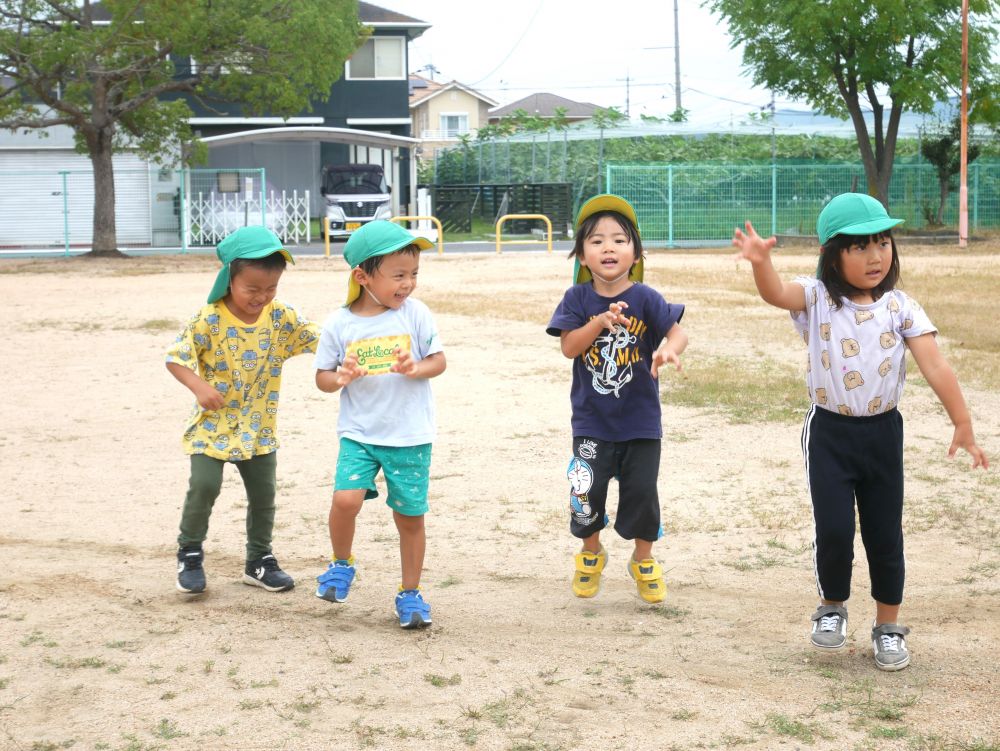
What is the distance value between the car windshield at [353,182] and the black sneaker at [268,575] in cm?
2803

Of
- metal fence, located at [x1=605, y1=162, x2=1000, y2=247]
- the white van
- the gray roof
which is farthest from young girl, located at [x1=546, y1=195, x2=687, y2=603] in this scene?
the gray roof

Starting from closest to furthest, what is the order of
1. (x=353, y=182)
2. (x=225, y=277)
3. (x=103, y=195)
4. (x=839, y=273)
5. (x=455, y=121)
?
(x=839, y=273) → (x=225, y=277) → (x=103, y=195) → (x=353, y=182) → (x=455, y=121)

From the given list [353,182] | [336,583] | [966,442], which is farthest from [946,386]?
[353,182]

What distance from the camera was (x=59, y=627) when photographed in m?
4.27

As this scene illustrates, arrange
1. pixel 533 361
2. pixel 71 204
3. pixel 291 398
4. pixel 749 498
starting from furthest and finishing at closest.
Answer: pixel 71 204
pixel 533 361
pixel 291 398
pixel 749 498

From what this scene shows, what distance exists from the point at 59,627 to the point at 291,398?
5065 mm

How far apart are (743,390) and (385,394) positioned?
5393 millimetres

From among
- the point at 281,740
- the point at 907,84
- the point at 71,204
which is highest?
the point at 907,84

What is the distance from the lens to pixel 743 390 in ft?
30.2

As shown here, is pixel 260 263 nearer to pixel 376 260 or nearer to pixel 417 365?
pixel 376 260

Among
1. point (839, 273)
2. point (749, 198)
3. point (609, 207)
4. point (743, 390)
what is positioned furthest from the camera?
point (749, 198)

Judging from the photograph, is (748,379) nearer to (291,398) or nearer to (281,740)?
(291,398)

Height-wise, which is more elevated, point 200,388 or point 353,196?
point 353,196

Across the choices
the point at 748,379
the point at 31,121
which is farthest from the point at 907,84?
the point at 748,379
